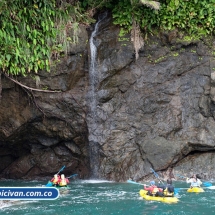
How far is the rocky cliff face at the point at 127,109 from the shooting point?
46.2 feet

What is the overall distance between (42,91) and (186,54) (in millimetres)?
6404

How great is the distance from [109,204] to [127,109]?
18.6 ft

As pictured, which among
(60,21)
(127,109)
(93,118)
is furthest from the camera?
(127,109)

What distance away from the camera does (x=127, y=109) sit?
14.7 m

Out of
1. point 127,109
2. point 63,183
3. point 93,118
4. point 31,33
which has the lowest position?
point 63,183

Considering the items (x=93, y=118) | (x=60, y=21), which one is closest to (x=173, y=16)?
(x=60, y=21)

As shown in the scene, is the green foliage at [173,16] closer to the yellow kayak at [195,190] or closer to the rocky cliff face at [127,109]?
the rocky cliff face at [127,109]

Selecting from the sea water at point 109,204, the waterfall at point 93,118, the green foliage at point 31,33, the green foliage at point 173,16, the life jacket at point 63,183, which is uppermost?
the green foliage at point 173,16

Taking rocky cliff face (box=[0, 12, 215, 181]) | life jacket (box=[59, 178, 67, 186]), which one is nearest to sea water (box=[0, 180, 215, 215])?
life jacket (box=[59, 178, 67, 186])

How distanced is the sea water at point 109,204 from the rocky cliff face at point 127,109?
7.61 ft

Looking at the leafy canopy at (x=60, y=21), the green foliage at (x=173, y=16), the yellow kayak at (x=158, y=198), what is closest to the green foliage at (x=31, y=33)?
the leafy canopy at (x=60, y=21)

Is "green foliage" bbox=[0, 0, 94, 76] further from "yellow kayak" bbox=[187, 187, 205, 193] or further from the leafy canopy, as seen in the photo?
"yellow kayak" bbox=[187, 187, 205, 193]

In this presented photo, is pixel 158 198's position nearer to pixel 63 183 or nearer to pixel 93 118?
pixel 63 183

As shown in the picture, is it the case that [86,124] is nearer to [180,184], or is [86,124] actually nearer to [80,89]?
[80,89]
